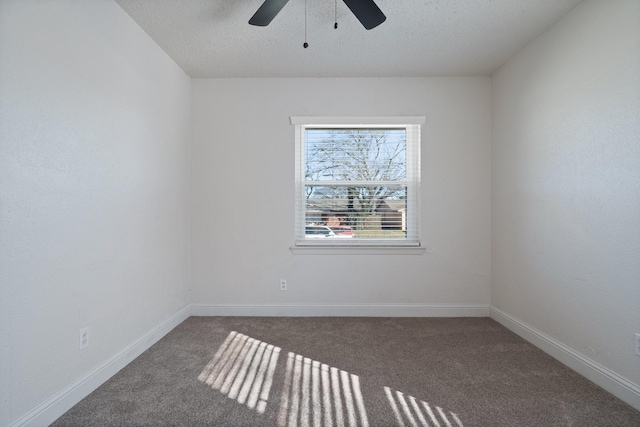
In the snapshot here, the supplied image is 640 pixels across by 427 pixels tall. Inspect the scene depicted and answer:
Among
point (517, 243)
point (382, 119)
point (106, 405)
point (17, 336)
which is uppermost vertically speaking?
point (382, 119)

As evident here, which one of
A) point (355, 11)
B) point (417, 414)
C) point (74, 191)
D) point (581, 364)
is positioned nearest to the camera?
point (417, 414)

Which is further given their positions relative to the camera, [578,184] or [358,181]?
[358,181]

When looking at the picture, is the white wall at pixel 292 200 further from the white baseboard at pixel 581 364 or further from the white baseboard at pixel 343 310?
the white baseboard at pixel 581 364

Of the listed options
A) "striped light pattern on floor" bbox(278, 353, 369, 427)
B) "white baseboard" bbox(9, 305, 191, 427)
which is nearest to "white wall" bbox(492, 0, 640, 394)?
"striped light pattern on floor" bbox(278, 353, 369, 427)

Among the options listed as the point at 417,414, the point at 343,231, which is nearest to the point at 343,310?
the point at 343,231

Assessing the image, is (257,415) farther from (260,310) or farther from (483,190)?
(483,190)

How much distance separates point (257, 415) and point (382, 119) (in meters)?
2.82

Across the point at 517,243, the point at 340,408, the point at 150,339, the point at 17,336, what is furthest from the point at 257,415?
the point at 517,243

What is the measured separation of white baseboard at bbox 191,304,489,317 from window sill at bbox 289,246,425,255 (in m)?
0.55

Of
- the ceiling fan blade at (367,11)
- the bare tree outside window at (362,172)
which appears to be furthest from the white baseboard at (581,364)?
the ceiling fan blade at (367,11)

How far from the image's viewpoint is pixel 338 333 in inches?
112

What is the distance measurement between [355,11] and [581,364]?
275 centimetres

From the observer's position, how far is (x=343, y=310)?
131 inches

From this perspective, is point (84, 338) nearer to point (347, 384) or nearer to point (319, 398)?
point (319, 398)
